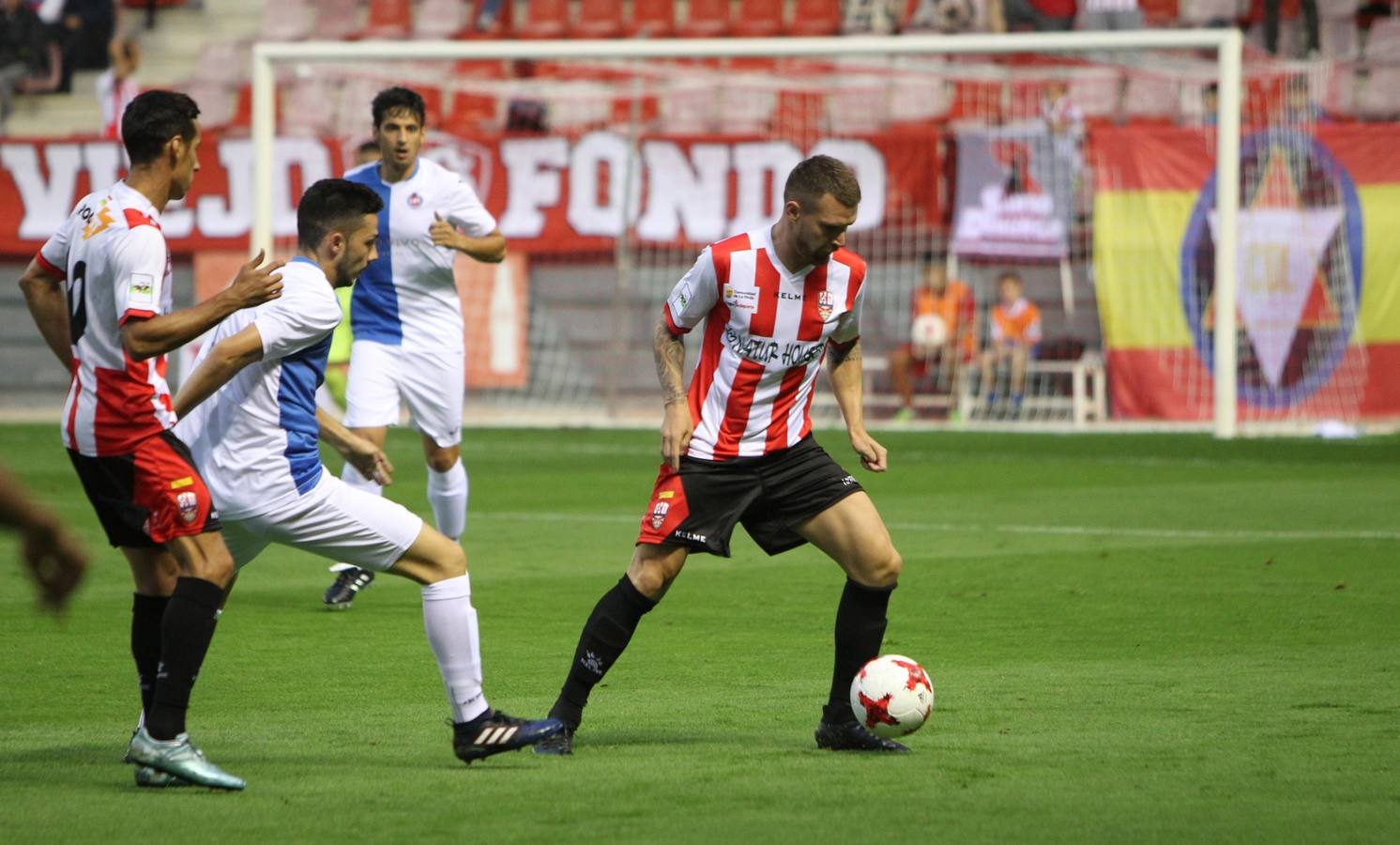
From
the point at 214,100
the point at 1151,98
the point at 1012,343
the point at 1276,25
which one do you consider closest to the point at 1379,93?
the point at 1276,25

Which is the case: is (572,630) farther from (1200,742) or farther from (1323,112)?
(1323,112)

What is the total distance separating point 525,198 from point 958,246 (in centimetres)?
483

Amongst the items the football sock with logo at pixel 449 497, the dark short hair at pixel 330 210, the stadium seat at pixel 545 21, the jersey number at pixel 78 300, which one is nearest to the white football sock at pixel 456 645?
the dark short hair at pixel 330 210

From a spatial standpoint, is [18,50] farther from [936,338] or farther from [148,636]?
[148,636]

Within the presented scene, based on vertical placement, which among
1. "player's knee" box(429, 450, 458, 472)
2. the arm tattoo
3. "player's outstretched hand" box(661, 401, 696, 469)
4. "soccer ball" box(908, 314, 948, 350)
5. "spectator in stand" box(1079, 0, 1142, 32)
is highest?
"spectator in stand" box(1079, 0, 1142, 32)

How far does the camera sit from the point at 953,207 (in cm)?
2069

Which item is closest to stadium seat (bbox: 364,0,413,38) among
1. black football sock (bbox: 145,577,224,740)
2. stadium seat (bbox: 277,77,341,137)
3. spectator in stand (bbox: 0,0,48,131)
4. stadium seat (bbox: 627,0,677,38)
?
stadium seat (bbox: 277,77,341,137)

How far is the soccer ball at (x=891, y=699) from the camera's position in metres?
5.69

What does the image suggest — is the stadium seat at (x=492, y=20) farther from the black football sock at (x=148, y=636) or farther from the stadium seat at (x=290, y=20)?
the black football sock at (x=148, y=636)

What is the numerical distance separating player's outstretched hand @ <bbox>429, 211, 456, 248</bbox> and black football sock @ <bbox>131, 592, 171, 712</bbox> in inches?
153

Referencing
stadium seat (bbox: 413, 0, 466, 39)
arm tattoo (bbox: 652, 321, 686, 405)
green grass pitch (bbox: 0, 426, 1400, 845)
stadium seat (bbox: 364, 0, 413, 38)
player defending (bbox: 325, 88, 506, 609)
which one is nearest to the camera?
green grass pitch (bbox: 0, 426, 1400, 845)

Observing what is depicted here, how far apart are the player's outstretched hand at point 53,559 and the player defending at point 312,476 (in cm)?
198

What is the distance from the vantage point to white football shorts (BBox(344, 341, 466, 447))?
9570 mm

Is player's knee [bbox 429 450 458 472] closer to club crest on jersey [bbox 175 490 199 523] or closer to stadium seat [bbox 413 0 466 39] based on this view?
club crest on jersey [bbox 175 490 199 523]
